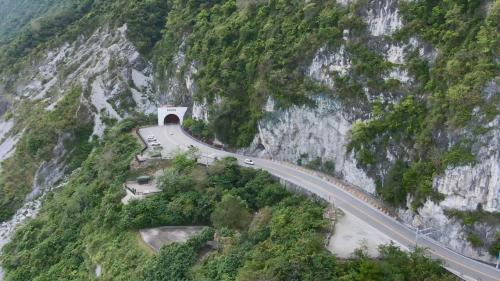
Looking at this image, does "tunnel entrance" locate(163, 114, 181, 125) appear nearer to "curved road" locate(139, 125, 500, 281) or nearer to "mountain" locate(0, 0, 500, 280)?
"mountain" locate(0, 0, 500, 280)

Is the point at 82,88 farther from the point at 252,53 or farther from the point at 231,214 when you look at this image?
the point at 231,214

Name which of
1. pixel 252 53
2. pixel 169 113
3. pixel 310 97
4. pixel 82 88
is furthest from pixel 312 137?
pixel 82 88

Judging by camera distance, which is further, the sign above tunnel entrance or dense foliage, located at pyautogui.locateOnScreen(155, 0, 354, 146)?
the sign above tunnel entrance

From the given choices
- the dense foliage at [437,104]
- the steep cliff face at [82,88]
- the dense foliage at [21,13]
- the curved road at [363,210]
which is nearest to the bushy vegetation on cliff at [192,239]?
the curved road at [363,210]

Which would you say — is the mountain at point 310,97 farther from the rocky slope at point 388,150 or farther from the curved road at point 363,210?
the curved road at point 363,210

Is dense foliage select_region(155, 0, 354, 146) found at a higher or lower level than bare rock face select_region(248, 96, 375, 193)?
higher

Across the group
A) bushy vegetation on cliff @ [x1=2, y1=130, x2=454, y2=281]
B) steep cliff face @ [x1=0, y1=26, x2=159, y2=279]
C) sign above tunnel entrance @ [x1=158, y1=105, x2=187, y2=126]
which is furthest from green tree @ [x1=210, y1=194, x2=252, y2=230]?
steep cliff face @ [x1=0, y1=26, x2=159, y2=279]
